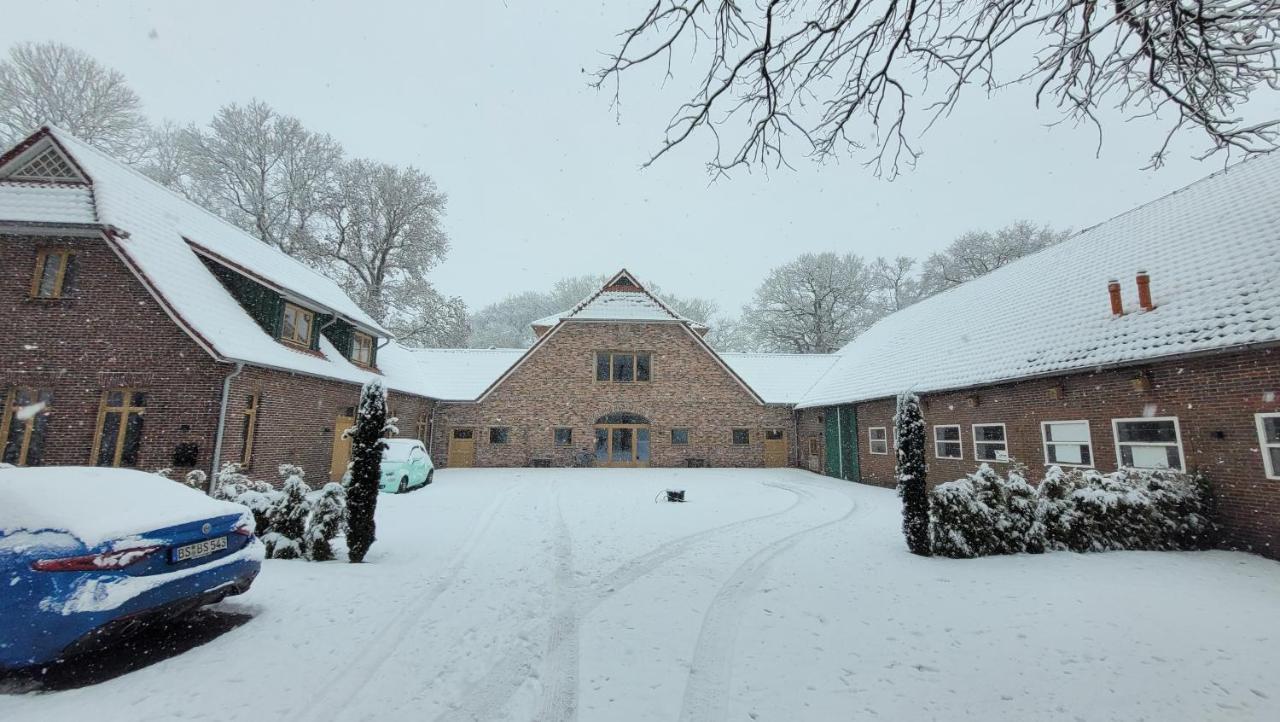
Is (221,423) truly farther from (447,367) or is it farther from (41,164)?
(447,367)

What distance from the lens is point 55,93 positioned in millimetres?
19078

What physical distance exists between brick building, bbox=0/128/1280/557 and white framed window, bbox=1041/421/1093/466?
4 centimetres

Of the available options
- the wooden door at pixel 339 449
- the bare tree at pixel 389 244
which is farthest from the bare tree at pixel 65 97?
the wooden door at pixel 339 449

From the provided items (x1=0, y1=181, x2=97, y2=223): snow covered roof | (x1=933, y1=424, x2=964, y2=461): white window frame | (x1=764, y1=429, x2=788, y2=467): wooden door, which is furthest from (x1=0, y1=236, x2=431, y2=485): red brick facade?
(x1=764, y1=429, x2=788, y2=467): wooden door

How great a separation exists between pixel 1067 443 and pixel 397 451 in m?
16.3

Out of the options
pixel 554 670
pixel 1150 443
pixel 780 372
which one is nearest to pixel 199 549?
pixel 554 670

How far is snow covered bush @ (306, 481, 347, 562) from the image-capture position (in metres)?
6.72

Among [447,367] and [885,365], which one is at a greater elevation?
[447,367]

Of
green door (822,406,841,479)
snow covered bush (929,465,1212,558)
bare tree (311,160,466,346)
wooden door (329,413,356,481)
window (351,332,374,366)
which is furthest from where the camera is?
bare tree (311,160,466,346)

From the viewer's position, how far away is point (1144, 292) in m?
9.51

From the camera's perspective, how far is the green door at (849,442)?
725 inches

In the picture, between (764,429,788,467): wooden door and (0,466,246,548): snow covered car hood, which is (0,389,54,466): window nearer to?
(0,466,246,548): snow covered car hood

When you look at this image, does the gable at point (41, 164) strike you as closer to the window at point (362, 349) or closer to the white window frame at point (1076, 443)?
the window at point (362, 349)

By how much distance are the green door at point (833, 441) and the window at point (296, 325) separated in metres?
18.7
